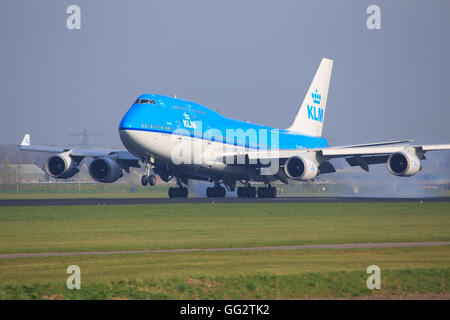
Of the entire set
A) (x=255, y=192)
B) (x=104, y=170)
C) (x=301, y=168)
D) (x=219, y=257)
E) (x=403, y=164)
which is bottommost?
(x=219, y=257)

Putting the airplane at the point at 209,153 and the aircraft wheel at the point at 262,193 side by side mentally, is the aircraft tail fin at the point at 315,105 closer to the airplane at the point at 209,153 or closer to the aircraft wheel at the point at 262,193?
the airplane at the point at 209,153

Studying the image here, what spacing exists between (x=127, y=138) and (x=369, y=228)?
2380 cm

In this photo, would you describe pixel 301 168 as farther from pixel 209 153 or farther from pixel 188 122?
pixel 188 122

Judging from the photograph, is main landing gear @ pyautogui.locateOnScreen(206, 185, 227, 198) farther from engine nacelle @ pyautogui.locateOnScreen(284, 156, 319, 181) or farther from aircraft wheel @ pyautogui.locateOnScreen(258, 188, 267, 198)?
engine nacelle @ pyautogui.locateOnScreen(284, 156, 319, 181)

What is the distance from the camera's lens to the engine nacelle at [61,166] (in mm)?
62969

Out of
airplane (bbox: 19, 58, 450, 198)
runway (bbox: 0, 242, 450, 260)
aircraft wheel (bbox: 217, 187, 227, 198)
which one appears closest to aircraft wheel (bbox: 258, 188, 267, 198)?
airplane (bbox: 19, 58, 450, 198)

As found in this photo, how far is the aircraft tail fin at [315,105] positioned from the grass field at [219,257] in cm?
3214

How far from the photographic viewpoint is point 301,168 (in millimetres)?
56719

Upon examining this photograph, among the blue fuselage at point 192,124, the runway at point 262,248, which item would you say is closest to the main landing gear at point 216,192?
the blue fuselage at point 192,124

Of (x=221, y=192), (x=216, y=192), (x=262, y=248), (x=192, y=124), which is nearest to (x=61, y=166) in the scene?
(x=192, y=124)

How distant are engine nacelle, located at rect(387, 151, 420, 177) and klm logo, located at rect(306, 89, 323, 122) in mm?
19037

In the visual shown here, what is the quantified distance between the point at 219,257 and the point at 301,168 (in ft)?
107

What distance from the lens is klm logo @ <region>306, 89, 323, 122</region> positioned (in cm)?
7494
